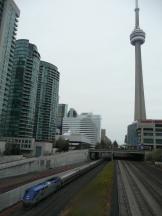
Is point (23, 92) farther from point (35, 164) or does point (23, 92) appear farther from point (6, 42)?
point (35, 164)

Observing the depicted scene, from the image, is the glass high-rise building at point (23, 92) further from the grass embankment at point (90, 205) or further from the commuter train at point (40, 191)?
the grass embankment at point (90, 205)

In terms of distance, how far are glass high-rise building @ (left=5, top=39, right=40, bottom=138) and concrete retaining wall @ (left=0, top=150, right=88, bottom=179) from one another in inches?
2412

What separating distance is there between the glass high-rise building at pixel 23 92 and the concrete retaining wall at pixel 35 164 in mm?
61257

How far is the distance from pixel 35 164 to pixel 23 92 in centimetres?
10450

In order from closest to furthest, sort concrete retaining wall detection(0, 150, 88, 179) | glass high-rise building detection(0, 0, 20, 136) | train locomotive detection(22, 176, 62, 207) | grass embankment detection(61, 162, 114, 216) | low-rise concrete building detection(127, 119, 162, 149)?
1. grass embankment detection(61, 162, 114, 216)
2. train locomotive detection(22, 176, 62, 207)
3. concrete retaining wall detection(0, 150, 88, 179)
4. glass high-rise building detection(0, 0, 20, 136)
5. low-rise concrete building detection(127, 119, 162, 149)

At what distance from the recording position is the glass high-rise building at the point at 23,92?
16700 cm

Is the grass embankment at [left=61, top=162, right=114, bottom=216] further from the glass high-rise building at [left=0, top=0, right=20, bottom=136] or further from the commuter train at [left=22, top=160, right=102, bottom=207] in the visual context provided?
the glass high-rise building at [left=0, top=0, right=20, bottom=136]

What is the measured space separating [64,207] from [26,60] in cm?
16073

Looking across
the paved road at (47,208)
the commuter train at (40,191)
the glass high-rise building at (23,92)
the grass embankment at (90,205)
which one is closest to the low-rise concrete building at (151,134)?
the glass high-rise building at (23,92)

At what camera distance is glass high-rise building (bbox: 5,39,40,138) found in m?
167

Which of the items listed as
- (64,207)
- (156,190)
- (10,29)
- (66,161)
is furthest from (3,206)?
(10,29)

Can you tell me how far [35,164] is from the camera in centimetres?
7606

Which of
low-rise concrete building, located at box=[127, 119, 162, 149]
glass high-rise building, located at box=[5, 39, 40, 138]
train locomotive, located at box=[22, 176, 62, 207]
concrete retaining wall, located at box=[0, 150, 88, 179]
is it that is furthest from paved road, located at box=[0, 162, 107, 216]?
low-rise concrete building, located at box=[127, 119, 162, 149]

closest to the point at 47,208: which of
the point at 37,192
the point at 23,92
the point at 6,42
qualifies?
Result: the point at 37,192
